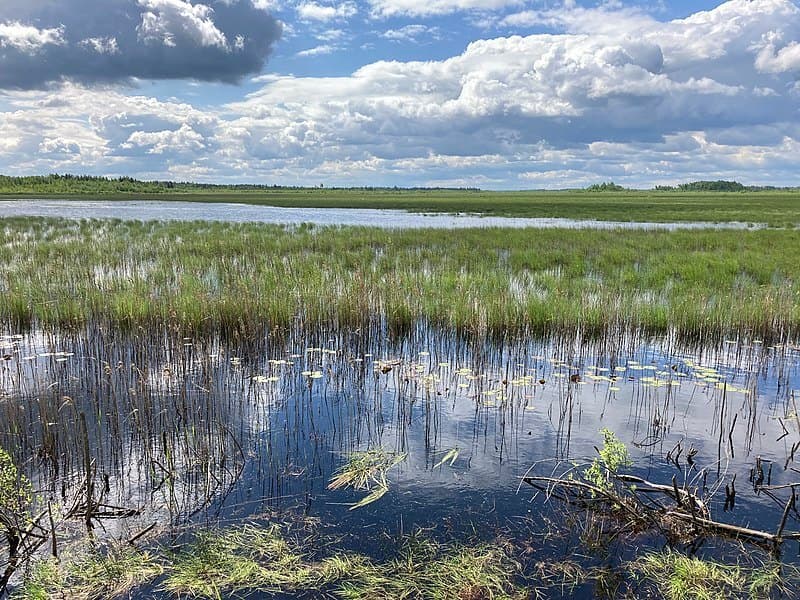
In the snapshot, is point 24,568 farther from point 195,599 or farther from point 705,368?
point 705,368

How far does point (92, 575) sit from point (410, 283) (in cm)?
1067

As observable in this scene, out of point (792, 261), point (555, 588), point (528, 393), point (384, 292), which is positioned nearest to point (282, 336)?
point (384, 292)

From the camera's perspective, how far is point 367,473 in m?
6.14

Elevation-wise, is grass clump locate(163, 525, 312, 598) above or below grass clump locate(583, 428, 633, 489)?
below

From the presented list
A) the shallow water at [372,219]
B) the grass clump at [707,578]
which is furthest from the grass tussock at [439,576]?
the shallow water at [372,219]

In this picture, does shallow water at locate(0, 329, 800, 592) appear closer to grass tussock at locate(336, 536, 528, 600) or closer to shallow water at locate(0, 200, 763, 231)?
grass tussock at locate(336, 536, 528, 600)

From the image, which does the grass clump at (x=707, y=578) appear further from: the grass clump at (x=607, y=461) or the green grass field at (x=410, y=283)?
the green grass field at (x=410, y=283)

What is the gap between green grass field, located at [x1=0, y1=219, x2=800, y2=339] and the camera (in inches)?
456

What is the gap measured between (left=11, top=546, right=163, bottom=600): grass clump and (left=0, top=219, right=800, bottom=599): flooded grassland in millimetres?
17

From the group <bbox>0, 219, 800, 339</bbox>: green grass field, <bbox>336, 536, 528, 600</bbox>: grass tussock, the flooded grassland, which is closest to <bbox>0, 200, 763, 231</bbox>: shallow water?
<bbox>0, 219, 800, 339</bbox>: green grass field

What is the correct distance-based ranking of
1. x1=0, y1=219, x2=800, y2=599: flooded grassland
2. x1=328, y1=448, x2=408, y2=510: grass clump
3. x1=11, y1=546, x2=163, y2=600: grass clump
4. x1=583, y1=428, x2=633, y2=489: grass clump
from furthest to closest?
x1=328, y1=448, x2=408, y2=510: grass clump < x1=583, y1=428, x2=633, y2=489: grass clump < x1=0, y1=219, x2=800, y2=599: flooded grassland < x1=11, y1=546, x2=163, y2=600: grass clump

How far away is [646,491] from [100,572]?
4889 millimetres

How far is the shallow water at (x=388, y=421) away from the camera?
18.2 ft

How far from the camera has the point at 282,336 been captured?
10.8m
